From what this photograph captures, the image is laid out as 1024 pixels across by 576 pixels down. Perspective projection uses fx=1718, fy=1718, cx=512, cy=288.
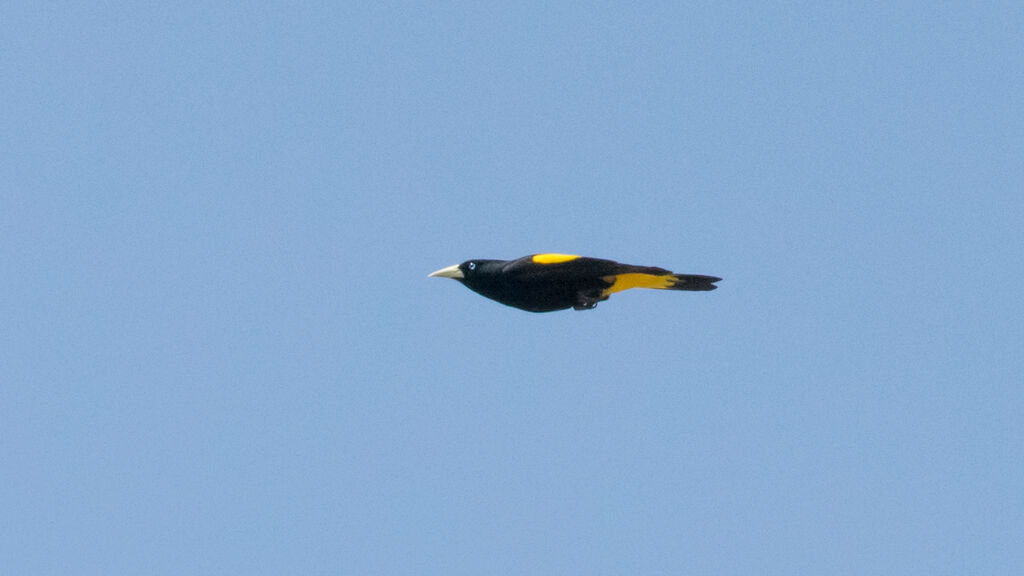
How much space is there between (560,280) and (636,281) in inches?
63.5

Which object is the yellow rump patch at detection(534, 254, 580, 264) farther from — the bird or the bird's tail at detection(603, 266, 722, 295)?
the bird's tail at detection(603, 266, 722, 295)

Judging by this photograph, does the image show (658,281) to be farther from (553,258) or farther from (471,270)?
(471,270)

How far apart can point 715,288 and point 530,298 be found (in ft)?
12.1

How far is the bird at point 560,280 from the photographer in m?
31.8

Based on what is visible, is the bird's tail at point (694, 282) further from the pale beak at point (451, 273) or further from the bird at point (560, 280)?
the pale beak at point (451, 273)

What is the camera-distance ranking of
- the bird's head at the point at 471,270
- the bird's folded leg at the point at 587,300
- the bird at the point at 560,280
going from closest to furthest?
the bird at the point at 560,280 < the bird's folded leg at the point at 587,300 < the bird's head at the point at 471,270

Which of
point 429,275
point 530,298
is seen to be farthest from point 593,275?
point 429,275

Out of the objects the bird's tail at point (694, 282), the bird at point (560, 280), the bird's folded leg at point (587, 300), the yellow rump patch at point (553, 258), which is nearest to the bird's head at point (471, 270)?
the bird at point (560, 280)

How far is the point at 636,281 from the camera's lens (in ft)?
107

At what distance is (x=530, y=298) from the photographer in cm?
3225

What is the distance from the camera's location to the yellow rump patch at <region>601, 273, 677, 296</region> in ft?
106

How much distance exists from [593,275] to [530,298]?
4.25ft

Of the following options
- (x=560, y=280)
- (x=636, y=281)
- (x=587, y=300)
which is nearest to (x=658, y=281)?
(x=636, y=281)

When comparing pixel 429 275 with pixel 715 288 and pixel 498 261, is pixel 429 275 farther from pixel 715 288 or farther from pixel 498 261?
pixel 715 288
